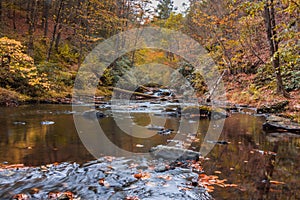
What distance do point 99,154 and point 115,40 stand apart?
72.6 ft

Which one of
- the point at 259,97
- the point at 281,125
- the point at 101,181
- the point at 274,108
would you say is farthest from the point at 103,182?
the point at 259,97

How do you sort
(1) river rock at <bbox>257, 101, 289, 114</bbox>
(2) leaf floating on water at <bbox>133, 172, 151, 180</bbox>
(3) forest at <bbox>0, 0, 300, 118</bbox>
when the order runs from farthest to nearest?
(3) forest at <bbox>0, 0, 300, 118</bbox> < (1) river rock at <bbox>257, 101, 289, 114</bbox> < (2) leaf floating on water at <bbox>133, 172, 151, 180</bbox>

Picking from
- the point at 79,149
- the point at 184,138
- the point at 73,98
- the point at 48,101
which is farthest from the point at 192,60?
the point at 79,149

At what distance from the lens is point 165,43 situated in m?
39.9

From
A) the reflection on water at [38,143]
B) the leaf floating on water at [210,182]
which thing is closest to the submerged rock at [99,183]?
the leaf floating on water at [210,182]

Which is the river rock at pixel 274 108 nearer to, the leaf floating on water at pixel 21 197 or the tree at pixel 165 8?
the leaf floating on water at pixel 21 197

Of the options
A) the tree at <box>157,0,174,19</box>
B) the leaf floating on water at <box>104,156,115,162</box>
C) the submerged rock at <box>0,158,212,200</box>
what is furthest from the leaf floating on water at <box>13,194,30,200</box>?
the tree at <box>157,0,174,19</box>

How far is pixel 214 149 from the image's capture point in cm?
514

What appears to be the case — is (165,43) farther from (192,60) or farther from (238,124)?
(238,124)

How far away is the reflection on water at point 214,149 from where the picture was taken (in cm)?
342

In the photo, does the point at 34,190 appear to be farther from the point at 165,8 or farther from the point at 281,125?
the point at 165,8

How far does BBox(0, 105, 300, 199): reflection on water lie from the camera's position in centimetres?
342

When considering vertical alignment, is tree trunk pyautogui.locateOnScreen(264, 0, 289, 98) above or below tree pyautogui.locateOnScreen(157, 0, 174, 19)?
below

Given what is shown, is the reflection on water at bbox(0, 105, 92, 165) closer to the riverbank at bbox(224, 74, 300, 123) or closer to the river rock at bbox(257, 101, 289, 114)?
the riverbank at bbox(224, 74, 300, 123)
